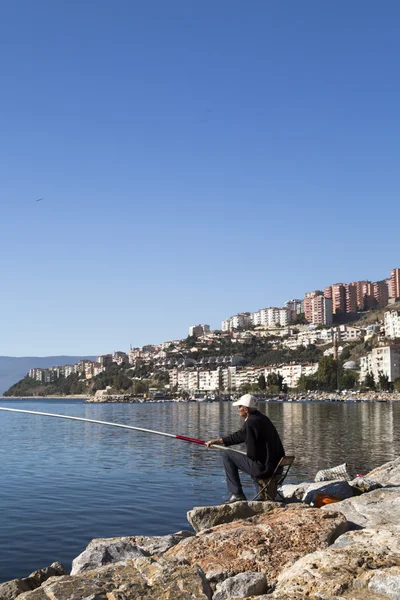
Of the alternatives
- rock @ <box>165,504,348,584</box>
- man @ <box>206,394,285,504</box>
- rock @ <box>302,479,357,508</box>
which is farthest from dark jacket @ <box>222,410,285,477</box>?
rock @ <box>165,504,348,584</box>

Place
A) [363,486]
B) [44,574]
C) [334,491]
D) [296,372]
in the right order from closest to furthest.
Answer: [44,574]
[334,491]
[363,486]
[296,372]

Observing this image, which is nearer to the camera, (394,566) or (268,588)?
(394,566)

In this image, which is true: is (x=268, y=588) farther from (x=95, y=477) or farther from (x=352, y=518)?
(x=95, y=477)

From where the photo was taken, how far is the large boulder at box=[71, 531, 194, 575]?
7461mm

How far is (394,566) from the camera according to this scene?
5.36 meters

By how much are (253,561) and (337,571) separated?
1173 millimetres

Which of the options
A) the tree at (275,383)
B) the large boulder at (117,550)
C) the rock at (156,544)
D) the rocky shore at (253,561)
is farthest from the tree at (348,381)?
the large boulder at (117,550)

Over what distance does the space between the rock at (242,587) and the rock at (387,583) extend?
1043 millimetres

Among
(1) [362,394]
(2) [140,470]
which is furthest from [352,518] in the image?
(1) [362,394]

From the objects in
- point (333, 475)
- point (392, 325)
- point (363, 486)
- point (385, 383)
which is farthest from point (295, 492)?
point (392, 325)

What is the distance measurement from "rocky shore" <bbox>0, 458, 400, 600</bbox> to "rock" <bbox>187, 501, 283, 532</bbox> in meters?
0.01

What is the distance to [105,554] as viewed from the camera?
25.0 ft

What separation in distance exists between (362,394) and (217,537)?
14314 centimetres

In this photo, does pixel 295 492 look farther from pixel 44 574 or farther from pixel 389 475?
pixel 44 574
